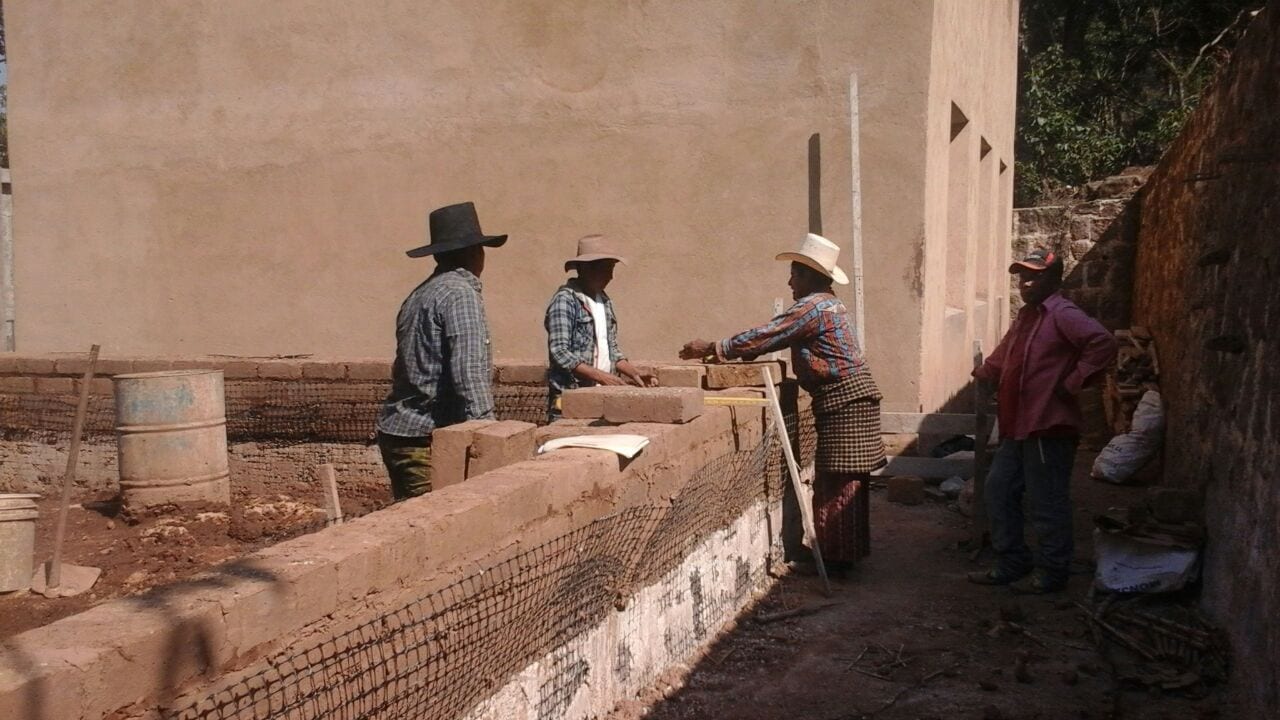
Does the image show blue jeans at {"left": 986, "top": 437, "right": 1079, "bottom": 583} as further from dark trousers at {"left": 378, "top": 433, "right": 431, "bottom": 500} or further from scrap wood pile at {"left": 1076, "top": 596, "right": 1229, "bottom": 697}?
dark trousers at {"left": 378, "top": 433, "right": 431, "bottom": 500}

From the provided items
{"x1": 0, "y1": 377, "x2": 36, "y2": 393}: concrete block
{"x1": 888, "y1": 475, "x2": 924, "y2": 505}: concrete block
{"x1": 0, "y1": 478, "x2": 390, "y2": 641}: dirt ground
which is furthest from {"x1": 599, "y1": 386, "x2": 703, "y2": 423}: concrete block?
{"x1": 0, "y1": 377, "x2": 36, "y2": 393}: concrete block

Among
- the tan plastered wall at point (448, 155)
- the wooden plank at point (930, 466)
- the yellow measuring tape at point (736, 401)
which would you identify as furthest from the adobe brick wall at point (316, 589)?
the tan plastered wall at point (448, 155)

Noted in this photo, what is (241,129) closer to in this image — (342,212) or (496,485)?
(342,212)

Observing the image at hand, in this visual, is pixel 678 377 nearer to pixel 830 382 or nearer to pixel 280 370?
pixel 830 382

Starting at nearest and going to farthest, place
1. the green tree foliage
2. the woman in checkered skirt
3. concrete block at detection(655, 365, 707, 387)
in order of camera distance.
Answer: the woman in checkered skirt < concrete block at detection(655, 365, 707, 387) < the green tree foliage

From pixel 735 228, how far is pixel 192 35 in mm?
6273

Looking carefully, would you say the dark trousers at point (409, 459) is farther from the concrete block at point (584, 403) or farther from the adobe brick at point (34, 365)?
the adobe brick at point (34, 365)

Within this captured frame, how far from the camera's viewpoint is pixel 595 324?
630 cm

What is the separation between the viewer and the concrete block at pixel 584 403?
5391 mm

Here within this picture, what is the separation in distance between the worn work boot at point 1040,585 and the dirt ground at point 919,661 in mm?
53

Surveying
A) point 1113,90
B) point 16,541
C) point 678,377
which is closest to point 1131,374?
point 678,377

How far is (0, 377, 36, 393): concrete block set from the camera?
9.34 meters

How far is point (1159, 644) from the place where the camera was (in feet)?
17.0

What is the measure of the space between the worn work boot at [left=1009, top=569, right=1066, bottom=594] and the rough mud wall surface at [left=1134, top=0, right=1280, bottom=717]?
2.97ft
